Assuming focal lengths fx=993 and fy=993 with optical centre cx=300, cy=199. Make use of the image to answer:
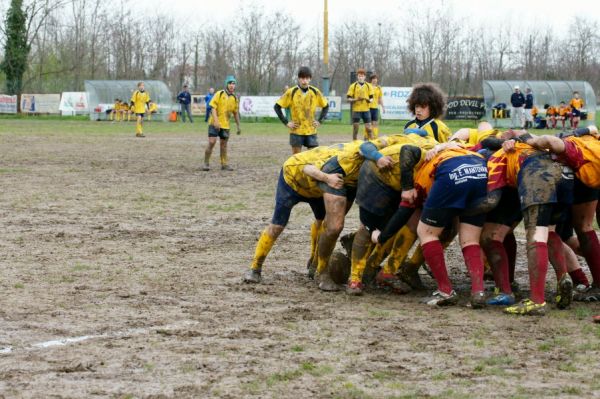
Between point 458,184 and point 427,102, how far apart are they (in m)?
1.62

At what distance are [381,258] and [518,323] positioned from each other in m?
1.98

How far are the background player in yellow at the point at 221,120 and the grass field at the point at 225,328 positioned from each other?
7.54 m

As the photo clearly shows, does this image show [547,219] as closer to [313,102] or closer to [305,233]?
[305,233]

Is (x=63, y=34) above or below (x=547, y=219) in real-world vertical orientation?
above

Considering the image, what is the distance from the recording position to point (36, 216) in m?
13.6

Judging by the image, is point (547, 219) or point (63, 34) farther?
point (63, 34)

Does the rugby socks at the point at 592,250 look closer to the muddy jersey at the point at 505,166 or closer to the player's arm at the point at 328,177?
the muddy jersey at the point at 505,166

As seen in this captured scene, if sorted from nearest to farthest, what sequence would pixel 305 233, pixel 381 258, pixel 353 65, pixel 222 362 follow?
pixel 222 362 → pixel 381 258 → pixel 305 233 → pixel 353 65

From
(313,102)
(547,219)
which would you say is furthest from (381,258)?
(313,102)

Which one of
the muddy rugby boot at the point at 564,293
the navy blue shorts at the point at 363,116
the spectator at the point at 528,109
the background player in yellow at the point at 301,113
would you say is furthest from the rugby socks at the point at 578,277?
the spectator at the point at 528,109

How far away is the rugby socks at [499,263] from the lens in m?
8.52

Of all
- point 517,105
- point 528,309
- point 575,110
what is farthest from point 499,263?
point 575,110

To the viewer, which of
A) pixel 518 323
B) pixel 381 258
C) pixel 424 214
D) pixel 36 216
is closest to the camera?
pixel 518 323

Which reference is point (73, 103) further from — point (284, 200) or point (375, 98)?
point (284, 200)
